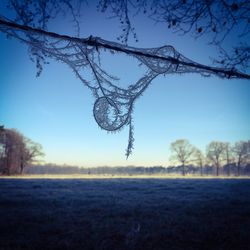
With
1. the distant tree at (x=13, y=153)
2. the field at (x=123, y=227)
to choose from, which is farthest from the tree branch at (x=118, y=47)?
the distant tree at (x=13, y=153)

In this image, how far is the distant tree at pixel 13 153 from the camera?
59000 millimetres

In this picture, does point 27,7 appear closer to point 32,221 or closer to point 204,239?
point 204,239

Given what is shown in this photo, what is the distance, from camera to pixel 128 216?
33.2 feet

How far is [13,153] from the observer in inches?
2384

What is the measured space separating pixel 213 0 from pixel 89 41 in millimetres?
1349

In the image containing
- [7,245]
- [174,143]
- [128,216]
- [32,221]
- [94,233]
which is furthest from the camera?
[174,143]

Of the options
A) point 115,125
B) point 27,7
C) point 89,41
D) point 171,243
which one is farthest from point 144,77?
point 171,243

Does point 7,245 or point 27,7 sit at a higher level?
point 27,7

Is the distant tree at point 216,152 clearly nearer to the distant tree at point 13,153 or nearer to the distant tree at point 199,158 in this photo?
the distant tree at point 199,158

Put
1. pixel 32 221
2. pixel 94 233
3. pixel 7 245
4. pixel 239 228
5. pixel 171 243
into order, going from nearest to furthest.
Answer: pixel 7 245, pixel 171 243, pixel 94 233, pixel 239 228, pixel 32 221

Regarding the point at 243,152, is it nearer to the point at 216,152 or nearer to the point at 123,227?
the point at 216,152

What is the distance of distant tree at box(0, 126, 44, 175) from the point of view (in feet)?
194

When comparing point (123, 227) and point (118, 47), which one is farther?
point (123, 227)

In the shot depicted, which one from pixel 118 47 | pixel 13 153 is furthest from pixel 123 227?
pixel 13 153
